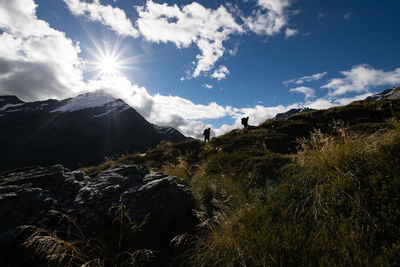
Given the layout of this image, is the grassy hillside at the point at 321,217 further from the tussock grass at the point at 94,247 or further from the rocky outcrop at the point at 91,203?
the tussock grass at the point at 94,247

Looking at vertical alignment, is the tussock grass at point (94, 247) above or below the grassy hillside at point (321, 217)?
below

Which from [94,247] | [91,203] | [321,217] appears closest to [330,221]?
[321,217]

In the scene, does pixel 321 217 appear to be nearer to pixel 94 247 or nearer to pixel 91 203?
pixel 94 247

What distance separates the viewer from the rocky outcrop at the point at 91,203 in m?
3.72

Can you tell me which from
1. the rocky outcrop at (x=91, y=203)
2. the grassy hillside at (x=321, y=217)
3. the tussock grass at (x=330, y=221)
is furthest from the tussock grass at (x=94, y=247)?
the tussock grass at (x=330, y=221)

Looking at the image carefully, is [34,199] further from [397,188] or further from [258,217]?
[397,188]

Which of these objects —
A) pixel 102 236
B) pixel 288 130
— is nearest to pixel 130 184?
pixel 102 236

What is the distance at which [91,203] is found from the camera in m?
4.34

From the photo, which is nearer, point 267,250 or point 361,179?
point 267,250

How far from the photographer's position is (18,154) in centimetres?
15938

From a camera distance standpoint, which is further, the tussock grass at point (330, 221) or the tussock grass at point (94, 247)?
the tussock grass at point (94, 247)

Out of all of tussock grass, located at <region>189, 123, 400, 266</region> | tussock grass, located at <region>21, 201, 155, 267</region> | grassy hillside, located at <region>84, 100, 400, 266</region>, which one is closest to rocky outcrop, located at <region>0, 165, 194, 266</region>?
tussock grass, located at <region>21, 201, 155, 267</region>


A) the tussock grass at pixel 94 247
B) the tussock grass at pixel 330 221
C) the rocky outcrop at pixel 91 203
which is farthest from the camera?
the rocky outcrop at pixel 91 203

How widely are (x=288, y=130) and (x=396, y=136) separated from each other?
9.61 metres
